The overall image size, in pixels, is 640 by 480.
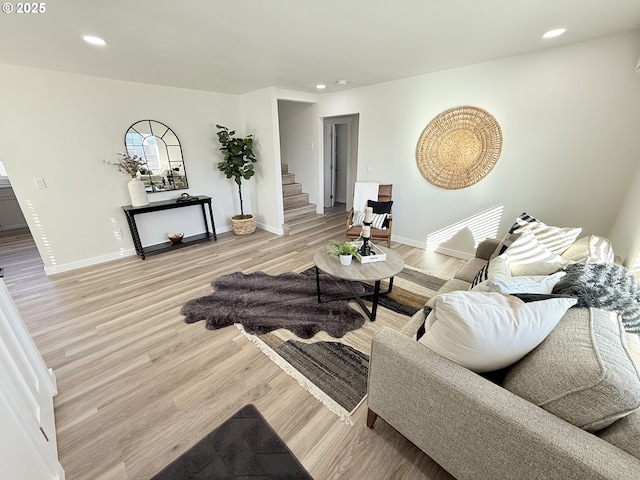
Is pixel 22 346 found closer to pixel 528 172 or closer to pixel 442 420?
pixel 442 420

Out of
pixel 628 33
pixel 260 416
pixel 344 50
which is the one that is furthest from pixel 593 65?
pixel 260 416

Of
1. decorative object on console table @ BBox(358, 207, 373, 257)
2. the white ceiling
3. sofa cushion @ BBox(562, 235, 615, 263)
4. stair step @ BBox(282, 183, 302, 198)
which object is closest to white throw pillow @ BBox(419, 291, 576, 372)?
sofa cushion @ BBox(562, 235, 615, 263)

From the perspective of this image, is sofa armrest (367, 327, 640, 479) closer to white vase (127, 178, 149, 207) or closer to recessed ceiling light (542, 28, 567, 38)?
recessed ceiling light (542, 28, 567, 38)

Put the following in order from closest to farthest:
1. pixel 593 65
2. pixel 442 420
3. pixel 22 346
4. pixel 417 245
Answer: pixel 442 420 → pixel 22 346 → pixel 593 65 → pixel 417 245

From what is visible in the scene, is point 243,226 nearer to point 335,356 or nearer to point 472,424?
point 335,356

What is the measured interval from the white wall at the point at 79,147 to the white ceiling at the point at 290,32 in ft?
1.00

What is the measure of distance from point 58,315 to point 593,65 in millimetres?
5496

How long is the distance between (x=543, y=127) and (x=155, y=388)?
163 inches

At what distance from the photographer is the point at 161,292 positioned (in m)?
2.79

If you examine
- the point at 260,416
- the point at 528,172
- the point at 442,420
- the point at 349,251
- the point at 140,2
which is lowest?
the point at 260,416

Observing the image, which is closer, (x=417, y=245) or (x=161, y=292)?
(x=161, y=292)

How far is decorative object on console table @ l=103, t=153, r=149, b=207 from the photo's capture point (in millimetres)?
3486

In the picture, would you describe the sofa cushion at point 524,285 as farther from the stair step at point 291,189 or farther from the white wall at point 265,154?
the stair step at point 291,189

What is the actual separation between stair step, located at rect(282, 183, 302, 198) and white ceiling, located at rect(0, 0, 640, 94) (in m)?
2.50
